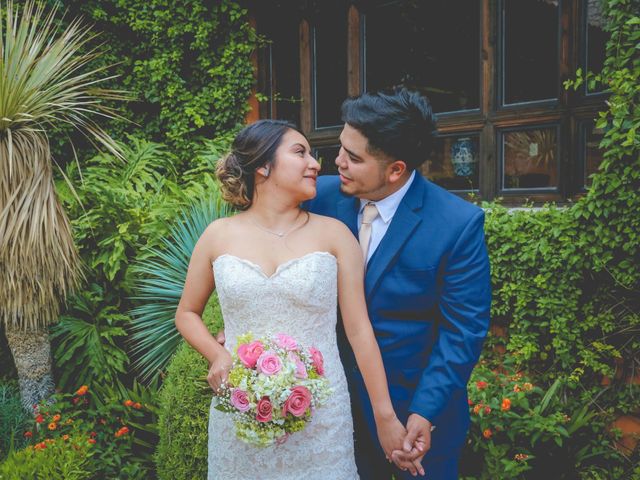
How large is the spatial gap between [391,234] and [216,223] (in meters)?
0.70

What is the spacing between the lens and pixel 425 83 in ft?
20.8

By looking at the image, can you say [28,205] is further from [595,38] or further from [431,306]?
[595,38]

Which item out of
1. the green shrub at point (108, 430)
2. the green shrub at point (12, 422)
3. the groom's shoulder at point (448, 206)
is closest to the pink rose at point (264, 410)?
the groom's shoulder at point (448, 206)

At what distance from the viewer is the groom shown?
91.1 inches

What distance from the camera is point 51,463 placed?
3408mm

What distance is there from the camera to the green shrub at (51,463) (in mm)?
3318

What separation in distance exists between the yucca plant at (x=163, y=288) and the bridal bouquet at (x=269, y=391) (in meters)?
2.74

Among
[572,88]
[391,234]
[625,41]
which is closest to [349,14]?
[572,88]

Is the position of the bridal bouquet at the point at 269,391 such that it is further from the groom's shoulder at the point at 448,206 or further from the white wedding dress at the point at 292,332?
the groom's shoulder at the point at 448,206

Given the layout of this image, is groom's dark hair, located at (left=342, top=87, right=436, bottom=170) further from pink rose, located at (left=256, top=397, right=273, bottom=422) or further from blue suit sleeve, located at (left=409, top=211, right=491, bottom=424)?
pink rose, located at (left=256, top=397, right=273, bottom=422)

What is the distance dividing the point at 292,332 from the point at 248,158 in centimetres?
72

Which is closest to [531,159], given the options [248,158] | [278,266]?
[248,158]

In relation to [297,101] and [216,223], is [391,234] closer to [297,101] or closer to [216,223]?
[216,223]

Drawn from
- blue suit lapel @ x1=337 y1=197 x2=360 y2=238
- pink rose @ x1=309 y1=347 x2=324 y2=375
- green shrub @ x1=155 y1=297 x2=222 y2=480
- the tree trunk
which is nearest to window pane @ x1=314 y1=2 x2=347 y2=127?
the tree trunk
